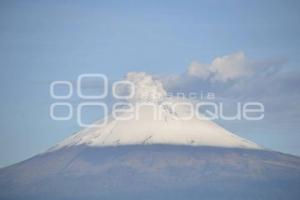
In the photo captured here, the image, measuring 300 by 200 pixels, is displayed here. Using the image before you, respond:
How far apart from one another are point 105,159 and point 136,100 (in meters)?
8.17

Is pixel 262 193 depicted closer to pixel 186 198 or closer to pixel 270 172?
pixel 270 172

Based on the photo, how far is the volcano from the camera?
50500 mm

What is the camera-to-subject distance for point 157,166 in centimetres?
5600

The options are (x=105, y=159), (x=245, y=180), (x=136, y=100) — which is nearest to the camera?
(x=136, y=100)

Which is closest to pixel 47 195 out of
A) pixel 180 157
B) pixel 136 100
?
pixel 136 100

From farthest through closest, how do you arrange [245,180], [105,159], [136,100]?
[105,159] → [245,180] → [136,100]

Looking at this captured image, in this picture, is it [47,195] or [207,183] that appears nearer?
[47,195]

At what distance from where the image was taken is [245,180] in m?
52.0

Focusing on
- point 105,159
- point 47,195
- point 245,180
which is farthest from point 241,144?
point 47,195

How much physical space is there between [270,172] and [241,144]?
4.79 meters

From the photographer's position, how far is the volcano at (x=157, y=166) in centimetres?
5050

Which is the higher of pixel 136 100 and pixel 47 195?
pixel 136 100

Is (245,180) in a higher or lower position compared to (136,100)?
lower

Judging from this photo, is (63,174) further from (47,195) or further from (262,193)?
(262,193)
